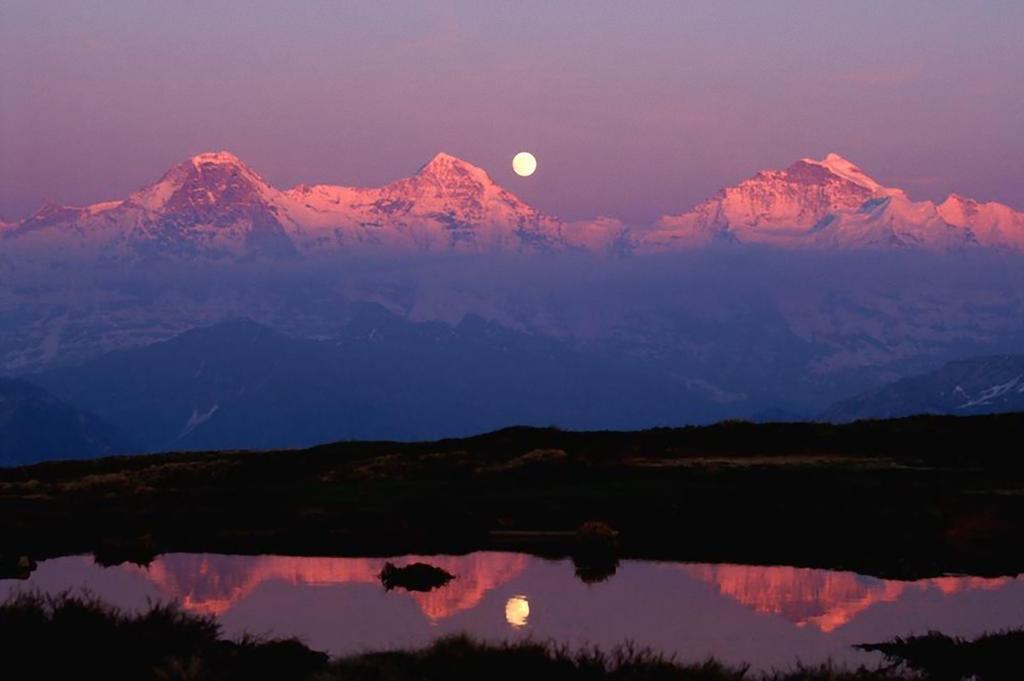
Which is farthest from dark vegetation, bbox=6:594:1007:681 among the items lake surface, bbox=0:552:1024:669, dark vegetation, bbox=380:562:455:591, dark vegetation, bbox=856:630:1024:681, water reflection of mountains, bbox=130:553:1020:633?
dark vegetation, bbox=380:562:455:591

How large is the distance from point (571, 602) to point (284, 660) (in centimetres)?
942

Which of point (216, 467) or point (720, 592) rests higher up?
point (216, 467)

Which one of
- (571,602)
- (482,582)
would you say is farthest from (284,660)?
(482,582)

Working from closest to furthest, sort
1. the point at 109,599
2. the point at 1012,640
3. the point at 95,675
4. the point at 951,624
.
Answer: the point at 95,675 → the point at 1012,640 → the point at 951,624 → the point at 109,599

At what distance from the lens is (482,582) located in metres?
38.3

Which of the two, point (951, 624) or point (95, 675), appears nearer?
point (95, 675)

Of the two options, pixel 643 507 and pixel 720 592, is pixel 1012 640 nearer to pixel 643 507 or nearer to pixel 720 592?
pixel 720 592

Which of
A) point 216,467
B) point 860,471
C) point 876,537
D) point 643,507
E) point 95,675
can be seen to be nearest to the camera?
point 95,675

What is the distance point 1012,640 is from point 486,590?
1258cm

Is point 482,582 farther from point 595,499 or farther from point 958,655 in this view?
point 958,655

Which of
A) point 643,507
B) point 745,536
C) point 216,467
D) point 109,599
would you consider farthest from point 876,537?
point 216,467

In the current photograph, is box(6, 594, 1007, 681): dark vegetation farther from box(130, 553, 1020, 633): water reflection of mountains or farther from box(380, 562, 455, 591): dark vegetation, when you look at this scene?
box(380, 562, 455, 591): dark vegetation

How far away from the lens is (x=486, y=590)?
37.0 metres

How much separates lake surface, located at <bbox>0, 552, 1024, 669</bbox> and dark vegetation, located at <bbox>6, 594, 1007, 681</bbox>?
228cm
